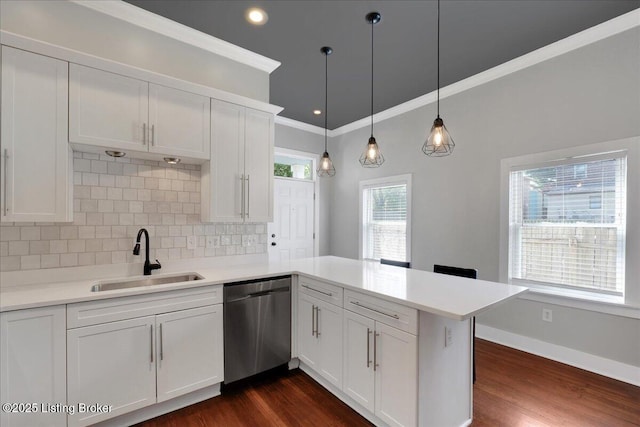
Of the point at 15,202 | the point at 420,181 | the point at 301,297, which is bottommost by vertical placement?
the point at 301,297

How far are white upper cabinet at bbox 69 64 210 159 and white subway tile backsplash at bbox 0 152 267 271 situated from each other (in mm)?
325

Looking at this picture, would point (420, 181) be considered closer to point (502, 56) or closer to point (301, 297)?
point (502, 56)

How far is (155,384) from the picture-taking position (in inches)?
79.6

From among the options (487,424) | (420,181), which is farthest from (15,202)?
A: (420,181)

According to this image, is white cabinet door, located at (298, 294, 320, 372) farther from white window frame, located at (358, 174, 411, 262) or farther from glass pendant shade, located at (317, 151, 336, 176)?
white window frame, located at (358, 174, 411, 262)

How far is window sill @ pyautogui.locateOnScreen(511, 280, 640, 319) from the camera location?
97.5 inches

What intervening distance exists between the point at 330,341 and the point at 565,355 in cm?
237

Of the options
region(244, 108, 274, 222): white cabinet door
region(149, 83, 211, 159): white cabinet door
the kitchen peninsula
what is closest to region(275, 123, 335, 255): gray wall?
region(244, 108, 274, 222): white cabinet door

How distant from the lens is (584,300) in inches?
106

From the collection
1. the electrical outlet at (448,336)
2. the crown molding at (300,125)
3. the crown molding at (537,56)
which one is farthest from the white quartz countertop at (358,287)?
the crown molding at (300,125)

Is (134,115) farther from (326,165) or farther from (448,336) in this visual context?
(448,336)

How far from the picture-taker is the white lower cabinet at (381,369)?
1.66m

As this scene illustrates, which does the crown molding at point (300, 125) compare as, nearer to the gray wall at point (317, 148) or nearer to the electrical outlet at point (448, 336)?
the gray wall at point (317, 148)

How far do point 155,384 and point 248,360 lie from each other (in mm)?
670
